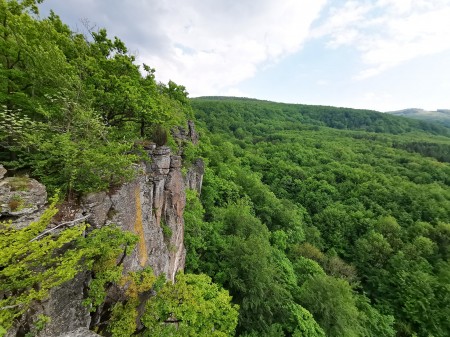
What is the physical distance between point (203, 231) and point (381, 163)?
74.3 meters

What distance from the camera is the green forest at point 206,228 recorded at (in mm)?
8211

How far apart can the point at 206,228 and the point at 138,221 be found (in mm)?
14139

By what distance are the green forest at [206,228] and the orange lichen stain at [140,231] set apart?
98 centimetres

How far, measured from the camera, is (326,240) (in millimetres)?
44188

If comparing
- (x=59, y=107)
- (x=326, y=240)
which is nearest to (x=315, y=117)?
(x=326, y=240)

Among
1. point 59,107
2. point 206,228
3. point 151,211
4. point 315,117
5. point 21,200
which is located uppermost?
point 315,117

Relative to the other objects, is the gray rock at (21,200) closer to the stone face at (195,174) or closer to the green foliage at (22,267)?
the green foliage at (22,267)

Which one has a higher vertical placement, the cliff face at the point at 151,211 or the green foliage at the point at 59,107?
the green foliage at the point at 59,107

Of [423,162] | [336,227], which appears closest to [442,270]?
[336,227]

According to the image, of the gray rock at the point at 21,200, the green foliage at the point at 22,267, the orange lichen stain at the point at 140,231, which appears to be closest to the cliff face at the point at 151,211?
the orange lichen stain at the point at 140,231

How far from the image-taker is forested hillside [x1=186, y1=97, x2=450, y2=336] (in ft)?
67.4

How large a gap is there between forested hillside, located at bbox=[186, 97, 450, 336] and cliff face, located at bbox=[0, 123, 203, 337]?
614 cm

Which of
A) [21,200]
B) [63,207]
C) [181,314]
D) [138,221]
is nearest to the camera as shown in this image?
[21,200]

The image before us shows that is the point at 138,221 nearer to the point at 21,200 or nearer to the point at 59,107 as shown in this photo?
the point at 21,200
